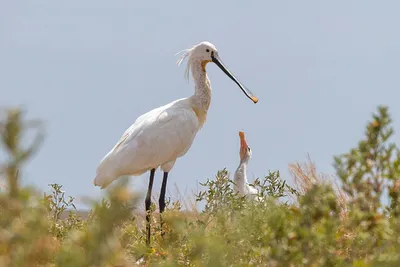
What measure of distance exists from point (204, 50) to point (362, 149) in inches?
261

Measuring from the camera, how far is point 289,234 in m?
2.32

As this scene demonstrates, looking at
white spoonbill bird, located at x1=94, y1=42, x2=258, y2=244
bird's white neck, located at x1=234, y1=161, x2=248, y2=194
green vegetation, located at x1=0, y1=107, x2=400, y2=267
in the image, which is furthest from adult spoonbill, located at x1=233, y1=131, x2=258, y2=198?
green vegetation, located at x1=0, y1=107, x2=400, y2=267

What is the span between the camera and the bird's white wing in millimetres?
7895

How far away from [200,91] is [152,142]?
145 centimetres

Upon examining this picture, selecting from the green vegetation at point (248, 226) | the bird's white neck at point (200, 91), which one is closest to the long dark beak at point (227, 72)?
the bird's white neck at point (200, 91)

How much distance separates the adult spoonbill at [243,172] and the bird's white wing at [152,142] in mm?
1004

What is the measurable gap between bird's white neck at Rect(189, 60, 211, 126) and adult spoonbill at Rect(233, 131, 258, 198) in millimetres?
961

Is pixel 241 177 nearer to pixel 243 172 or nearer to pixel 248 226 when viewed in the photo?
pixel 243 172

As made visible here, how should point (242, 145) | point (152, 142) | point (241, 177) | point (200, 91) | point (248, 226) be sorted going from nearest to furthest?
point (248, 226) → point (152, 142) → point (200, 91) → point (241, 177) → point (242, 145)

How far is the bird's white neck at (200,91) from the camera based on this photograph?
9.09 m

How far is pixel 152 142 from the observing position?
26.4 ft

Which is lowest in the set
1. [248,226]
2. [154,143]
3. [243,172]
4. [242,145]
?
[248,226]

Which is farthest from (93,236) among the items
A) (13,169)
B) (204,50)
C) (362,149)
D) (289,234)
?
(204,50)

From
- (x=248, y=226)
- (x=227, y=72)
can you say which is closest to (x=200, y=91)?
(x=227, y=72)
